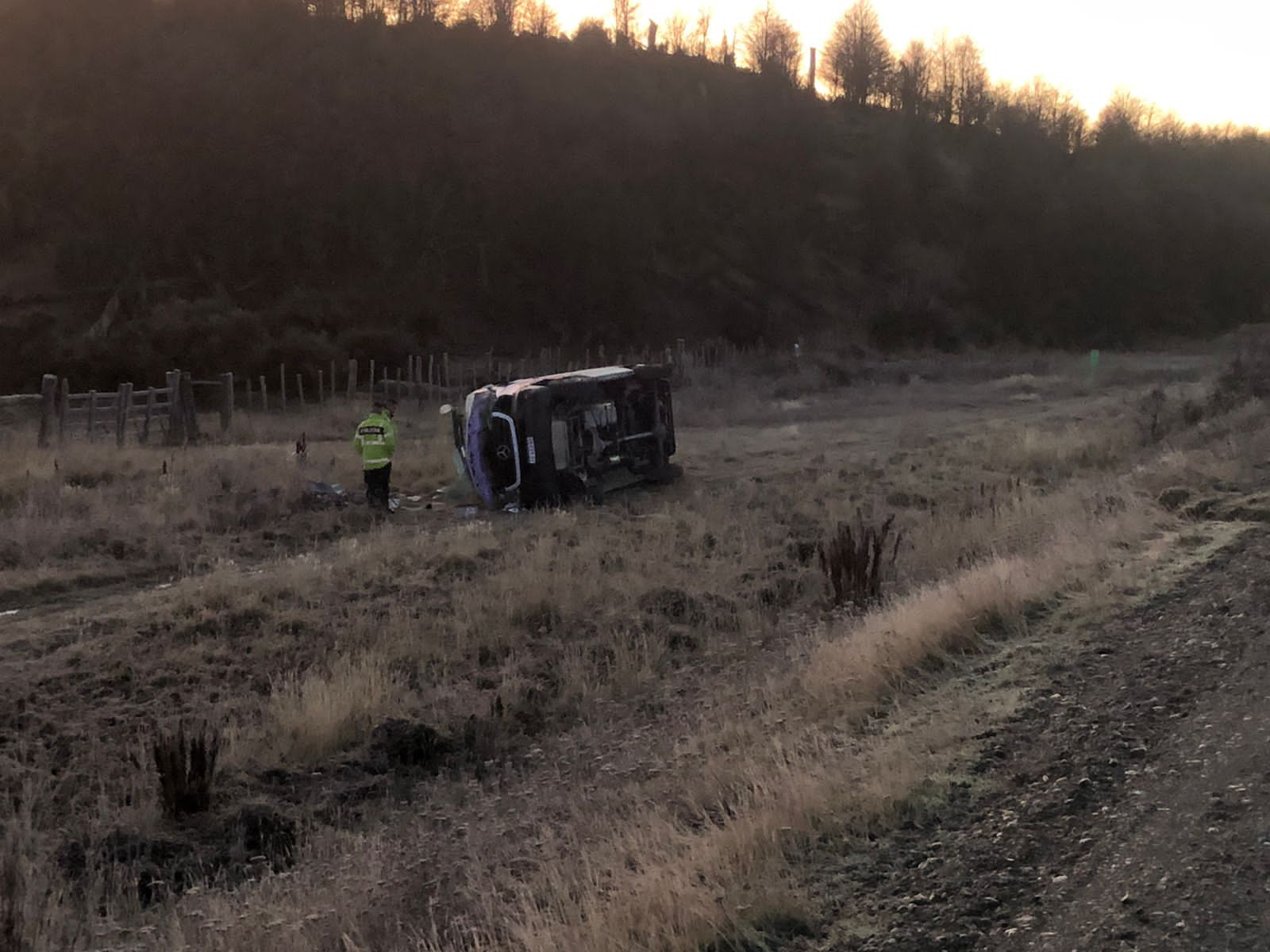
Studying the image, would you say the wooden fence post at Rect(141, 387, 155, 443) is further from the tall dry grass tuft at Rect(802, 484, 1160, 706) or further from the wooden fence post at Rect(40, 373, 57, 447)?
the tall dry grass tuft at Rect(802, 484, 1160, 706)

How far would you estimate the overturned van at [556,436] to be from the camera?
49.3 ft

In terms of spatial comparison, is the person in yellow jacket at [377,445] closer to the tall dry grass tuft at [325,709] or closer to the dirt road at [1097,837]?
the tall dry grass tuft at [325,709]

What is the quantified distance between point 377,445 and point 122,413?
940 cm

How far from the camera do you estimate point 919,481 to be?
663 inches

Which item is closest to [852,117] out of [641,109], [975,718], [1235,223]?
[641,109]

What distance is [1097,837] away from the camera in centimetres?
385

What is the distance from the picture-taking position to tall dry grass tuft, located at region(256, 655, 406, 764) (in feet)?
23.2

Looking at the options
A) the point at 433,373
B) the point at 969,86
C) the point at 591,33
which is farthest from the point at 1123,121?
the point at 433,373

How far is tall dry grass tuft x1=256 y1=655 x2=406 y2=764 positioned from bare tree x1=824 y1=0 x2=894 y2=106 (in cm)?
9119

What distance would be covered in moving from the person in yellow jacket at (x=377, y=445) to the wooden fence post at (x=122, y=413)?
8.60 m

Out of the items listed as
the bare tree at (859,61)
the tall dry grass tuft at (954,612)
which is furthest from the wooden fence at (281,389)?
the bare tree at (859,61)

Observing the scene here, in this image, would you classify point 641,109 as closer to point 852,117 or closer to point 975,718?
point 852,117

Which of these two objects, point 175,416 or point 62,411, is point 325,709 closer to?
point 62,411

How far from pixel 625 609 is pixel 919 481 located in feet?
26.7
